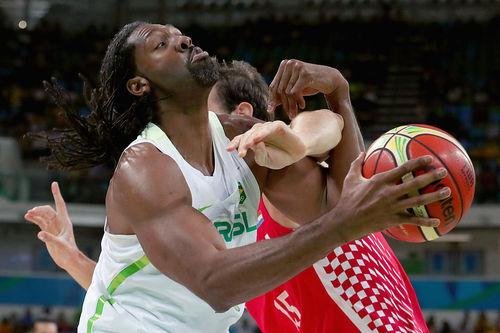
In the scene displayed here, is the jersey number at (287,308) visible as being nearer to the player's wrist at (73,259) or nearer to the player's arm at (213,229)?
the player's wrist at (73,259)

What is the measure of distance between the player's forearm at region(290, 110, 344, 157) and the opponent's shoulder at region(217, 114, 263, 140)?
0.29 metres

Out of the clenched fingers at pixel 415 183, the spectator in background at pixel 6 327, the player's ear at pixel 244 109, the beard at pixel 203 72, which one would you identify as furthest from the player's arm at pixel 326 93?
the spectator in background at pixel 6 327

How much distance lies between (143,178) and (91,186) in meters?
11.1

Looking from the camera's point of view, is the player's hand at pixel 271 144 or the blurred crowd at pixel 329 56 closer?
the player's hand at pixel 271 144

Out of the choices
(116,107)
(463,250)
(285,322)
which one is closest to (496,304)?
(463,250)

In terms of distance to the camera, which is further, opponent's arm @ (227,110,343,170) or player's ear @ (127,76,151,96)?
player's ear @ (127,76,151,96)

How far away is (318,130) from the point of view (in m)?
3.11

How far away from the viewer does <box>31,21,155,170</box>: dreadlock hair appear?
3189 mm

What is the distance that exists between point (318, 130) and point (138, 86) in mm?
698

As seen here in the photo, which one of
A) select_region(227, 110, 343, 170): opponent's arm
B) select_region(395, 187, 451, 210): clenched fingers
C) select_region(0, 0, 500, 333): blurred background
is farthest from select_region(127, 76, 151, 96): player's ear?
select_region(0, 0, 500, 333): blurred background

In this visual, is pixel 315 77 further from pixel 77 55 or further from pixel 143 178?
pixel 77 55

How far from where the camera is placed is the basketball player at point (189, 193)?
2406 millimetres

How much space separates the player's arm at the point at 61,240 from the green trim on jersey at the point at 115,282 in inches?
34.7

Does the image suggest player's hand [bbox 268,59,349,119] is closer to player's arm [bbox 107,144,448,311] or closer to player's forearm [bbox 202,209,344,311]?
player's arm [bbox 107,144,448,311]
